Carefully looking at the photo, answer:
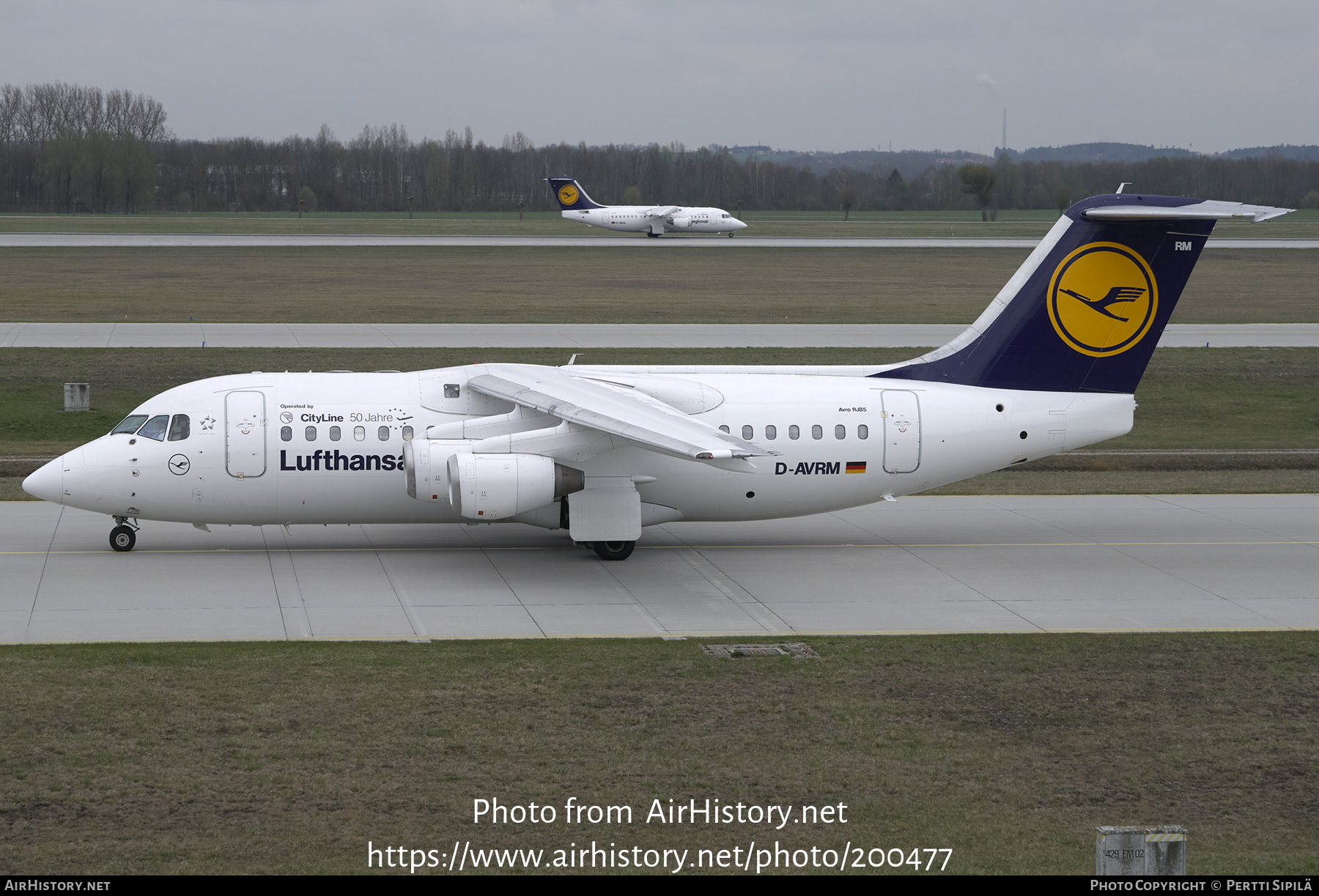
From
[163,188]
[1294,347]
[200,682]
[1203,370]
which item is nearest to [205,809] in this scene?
[200,682]

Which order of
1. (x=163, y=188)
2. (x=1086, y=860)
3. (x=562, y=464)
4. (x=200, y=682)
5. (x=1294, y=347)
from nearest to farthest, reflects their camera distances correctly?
(x=1086, y=860) < (x=200, y=682) < (x=562, y=464) < (x=1294, y=347) < (x=163, y=188)

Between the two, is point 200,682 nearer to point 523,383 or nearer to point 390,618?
point 390,618

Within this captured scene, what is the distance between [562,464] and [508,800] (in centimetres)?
996

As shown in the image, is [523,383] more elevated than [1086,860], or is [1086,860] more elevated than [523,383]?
[523,383]

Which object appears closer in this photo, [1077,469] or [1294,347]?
[1077,469]

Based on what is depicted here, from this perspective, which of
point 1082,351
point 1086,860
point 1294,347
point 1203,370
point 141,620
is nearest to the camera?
point 1086,860

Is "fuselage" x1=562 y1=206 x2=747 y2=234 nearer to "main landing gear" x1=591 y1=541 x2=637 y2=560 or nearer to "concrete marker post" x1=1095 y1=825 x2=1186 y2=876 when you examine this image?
"main landing gear" x1=591 y1=541 x2=637 y2=560

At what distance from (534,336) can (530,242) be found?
55.4 meters

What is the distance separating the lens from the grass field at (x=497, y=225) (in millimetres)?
119125

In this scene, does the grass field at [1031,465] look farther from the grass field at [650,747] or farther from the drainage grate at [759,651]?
the grass field at [650,747]

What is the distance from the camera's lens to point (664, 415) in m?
20.7

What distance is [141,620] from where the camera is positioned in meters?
18.6

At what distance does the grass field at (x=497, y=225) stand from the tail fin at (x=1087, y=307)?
9424 cm

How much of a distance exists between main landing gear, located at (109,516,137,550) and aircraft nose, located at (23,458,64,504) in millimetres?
1024
